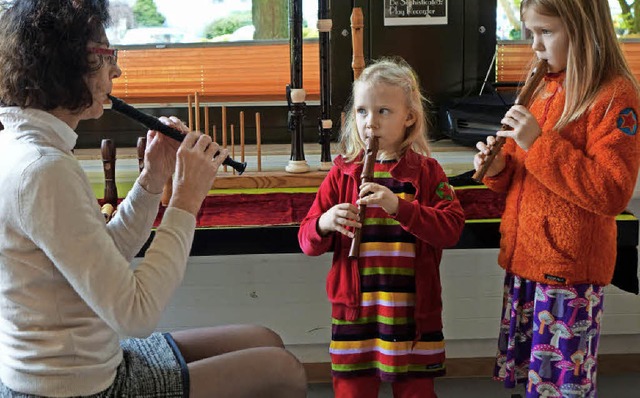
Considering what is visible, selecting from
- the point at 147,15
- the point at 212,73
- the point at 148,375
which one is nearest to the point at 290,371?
the point at 148,375

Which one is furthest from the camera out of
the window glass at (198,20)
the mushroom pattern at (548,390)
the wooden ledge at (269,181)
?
the window glass at (198,20)

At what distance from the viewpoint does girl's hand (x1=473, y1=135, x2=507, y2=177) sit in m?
1.68

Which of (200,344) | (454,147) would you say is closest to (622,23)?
(454,147)

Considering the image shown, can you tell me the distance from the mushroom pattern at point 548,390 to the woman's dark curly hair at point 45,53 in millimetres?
1100

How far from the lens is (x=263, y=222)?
77.4 inches

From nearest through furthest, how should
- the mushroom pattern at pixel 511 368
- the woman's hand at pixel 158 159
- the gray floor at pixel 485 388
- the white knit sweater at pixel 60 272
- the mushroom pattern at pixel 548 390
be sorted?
the white knit sweater at pixel 60 272 < the woman's hand at pixel 158 159 < the mushroom pattern at pixel 548 390 < the mushroom pattern at pixel 511 368 < the gray floor at pixel 485 388

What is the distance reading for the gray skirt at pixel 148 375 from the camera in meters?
1.25

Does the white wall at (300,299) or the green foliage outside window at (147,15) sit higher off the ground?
the green foliage outside window at (147,15)

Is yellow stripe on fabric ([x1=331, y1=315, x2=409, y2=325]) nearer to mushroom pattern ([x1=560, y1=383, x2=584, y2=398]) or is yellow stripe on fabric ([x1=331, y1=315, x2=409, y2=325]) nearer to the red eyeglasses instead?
mushroom pattern ([x1=560, y1=383, x2=584, y2=398])

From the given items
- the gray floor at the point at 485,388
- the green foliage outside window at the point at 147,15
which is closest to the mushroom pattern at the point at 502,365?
the gray floor at the point at 485,388

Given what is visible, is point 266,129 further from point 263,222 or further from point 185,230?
point 185,230

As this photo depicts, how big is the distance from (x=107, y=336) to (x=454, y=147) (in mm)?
1548

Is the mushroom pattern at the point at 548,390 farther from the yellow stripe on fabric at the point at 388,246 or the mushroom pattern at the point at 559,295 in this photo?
the yellow stripe on fabric at the point at 388,246

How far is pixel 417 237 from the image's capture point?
1.69m
